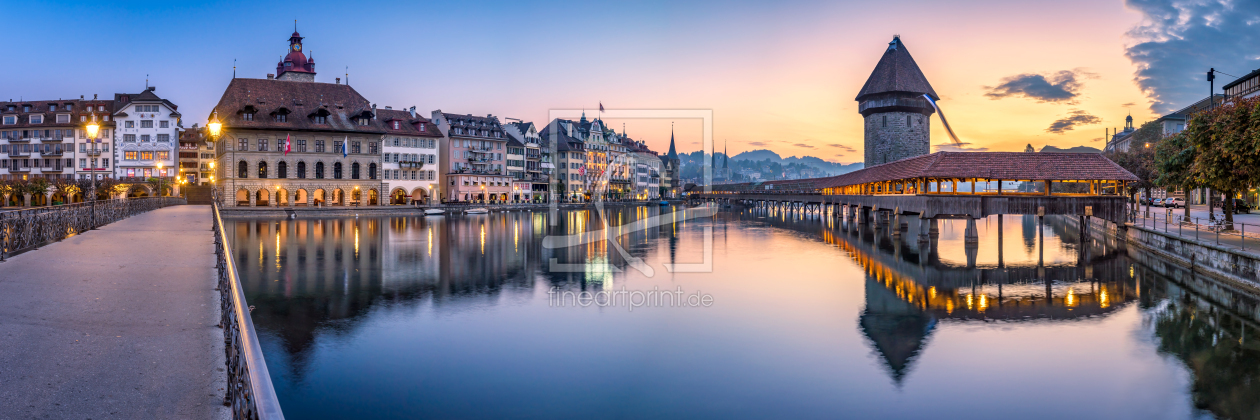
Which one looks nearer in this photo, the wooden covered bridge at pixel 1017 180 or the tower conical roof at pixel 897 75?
the wooden covered bridge at pixel 1017 180

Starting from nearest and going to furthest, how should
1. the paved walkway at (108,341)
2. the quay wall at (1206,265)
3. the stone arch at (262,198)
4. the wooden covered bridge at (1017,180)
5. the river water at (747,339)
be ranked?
the paved walkway at (108,341), the river water at (747,339), the quay wall at (1206,265), the wooden covered bridge at (1017,180), the stone arch at (262,198)

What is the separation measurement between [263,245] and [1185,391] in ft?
123

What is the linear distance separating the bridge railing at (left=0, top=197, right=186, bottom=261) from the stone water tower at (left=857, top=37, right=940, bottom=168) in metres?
65.4

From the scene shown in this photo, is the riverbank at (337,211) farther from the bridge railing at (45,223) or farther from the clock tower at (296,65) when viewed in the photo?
the bridge railing at (45,223)

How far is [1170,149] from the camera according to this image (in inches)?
1476

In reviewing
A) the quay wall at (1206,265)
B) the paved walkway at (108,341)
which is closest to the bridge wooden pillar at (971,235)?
the quay wall at (1206,265)

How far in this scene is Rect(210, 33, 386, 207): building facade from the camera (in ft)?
232

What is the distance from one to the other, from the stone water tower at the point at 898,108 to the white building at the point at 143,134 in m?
85.9

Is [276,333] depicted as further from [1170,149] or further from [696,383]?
[1170,149]

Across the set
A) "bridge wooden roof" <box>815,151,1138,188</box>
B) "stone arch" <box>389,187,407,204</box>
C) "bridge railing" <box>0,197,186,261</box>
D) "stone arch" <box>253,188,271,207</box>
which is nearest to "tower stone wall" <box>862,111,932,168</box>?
"bridge wooden roof" <box>815,151,1138,188</box>

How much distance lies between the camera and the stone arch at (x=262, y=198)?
2835 inches

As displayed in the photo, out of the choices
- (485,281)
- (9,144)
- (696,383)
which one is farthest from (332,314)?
(9,144)

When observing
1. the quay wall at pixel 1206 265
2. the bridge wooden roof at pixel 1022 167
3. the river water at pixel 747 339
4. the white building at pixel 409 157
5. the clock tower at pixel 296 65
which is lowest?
the river water at pixel 747 339

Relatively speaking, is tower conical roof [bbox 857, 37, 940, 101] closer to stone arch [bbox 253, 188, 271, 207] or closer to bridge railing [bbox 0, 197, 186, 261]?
stone arch [bbox 253, 188, 271, 207]
